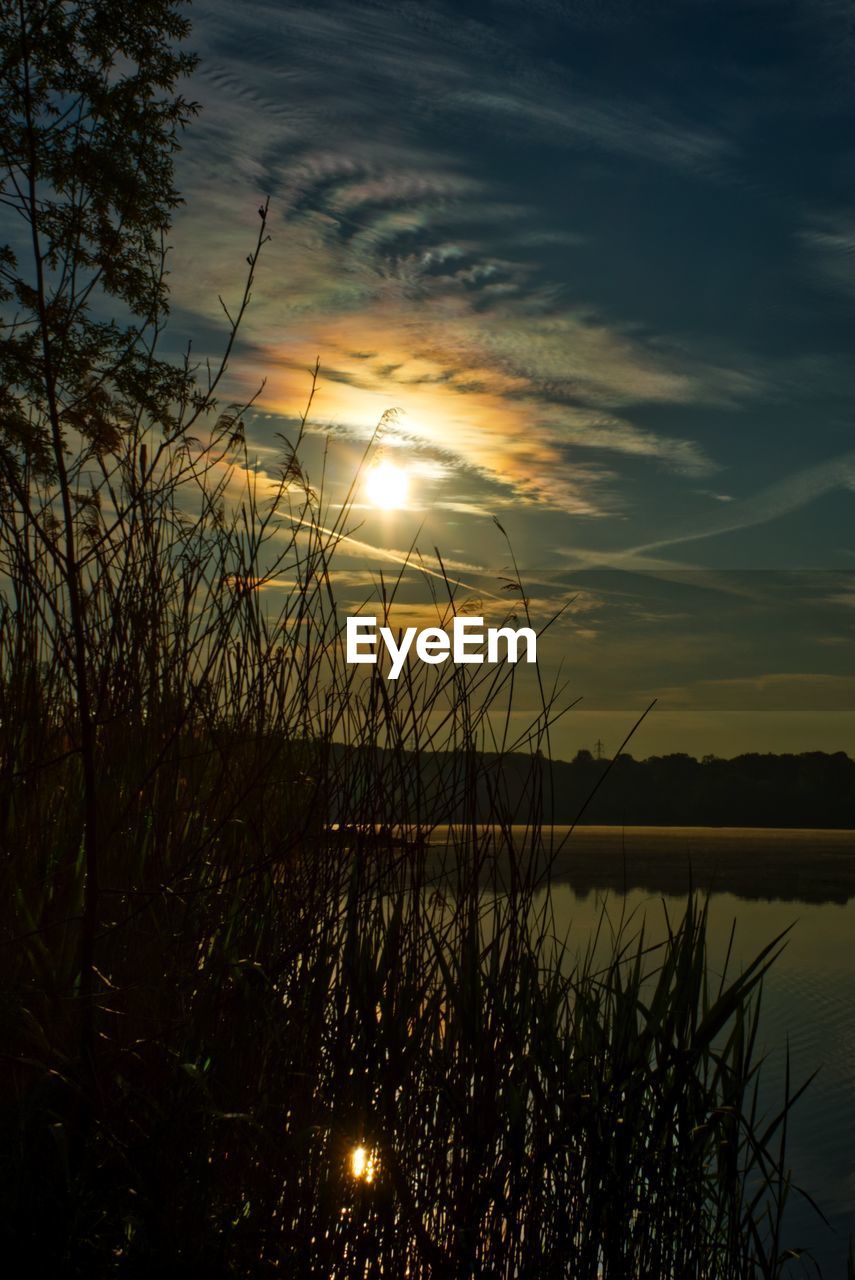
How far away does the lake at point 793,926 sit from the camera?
3500mm

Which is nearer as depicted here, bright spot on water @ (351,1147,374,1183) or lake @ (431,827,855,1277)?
bright spot on water @ (351,1147,374,1183)

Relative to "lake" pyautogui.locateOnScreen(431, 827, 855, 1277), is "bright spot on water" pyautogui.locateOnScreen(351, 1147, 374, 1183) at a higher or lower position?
higher

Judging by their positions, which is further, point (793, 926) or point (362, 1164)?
point (793, 926)

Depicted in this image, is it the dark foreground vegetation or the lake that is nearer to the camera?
the dark foreground vegetation

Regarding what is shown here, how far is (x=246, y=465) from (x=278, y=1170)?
1.51 m

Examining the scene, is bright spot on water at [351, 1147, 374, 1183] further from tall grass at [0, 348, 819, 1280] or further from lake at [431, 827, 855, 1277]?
lake at [431, 827, 855, 1277]

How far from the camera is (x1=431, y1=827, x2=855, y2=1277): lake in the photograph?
3500 mm

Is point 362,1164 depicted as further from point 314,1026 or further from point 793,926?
point 793,926

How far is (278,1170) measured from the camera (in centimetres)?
187

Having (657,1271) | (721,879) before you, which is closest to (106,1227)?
(657,1271)

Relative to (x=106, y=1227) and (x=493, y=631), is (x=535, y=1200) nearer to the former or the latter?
(x=106, y=1227)

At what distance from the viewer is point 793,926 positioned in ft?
7.16

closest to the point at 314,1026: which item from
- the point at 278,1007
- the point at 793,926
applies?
the point at 278,1007

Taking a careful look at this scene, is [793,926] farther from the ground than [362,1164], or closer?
farther from the ground
